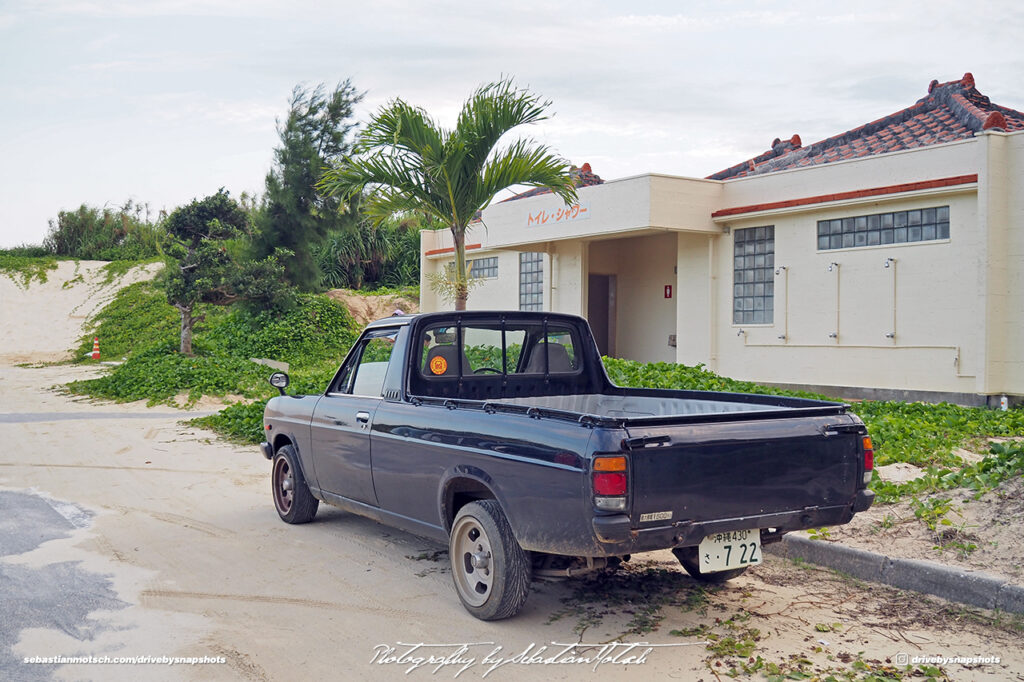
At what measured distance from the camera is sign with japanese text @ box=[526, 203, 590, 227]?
19.5 metres

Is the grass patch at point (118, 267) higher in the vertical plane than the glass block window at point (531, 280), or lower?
higher

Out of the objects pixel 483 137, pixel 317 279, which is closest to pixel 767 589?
pixel 483 137

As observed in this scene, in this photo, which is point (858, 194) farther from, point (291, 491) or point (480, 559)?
point (480, 559)

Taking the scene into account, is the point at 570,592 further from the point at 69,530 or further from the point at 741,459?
the point at 69,530

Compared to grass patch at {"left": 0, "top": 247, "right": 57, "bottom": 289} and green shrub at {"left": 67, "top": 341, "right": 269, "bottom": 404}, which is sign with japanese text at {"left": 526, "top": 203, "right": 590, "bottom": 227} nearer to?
green shrub at {"left": 67, "top": 341, "right": 269, "bottom": 404}

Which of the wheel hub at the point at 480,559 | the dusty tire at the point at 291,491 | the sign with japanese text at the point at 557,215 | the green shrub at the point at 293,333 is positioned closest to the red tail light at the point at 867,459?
the wheel hub at the point at 480,559

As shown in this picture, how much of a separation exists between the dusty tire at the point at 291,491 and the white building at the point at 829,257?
1072 centimetres

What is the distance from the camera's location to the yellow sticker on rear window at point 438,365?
6.24 meters

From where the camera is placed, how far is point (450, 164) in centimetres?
1211

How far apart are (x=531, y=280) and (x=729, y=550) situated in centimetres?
1857

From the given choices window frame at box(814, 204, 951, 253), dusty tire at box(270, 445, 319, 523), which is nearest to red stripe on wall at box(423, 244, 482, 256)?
window frame at box(814, 204, 951, 253)

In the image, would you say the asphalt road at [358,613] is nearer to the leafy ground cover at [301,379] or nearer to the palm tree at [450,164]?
the leafy ground cover at [301,379]

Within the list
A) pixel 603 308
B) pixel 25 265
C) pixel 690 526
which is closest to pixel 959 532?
pixel 690 526

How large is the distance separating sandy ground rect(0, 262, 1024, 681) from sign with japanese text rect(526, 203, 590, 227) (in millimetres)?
12798
